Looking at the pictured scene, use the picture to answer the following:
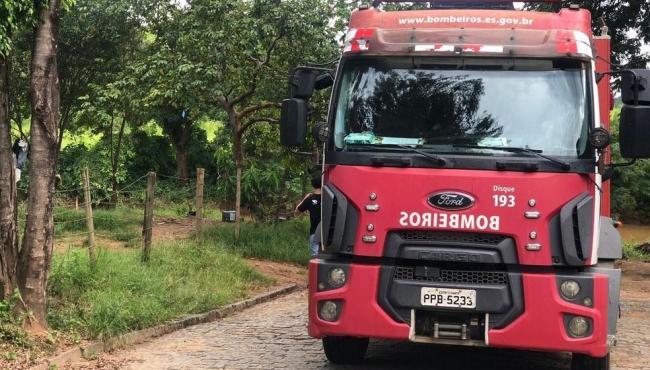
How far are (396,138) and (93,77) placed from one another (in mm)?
17551

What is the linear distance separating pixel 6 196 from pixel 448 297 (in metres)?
4.18

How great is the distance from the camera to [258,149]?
20.3 metres

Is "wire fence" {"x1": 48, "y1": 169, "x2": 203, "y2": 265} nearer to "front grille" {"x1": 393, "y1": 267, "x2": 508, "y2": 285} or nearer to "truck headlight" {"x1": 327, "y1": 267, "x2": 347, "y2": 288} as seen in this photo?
"truck headlight" {"x1": 327, "y1": 267, "x2": 347, "y2": 288}

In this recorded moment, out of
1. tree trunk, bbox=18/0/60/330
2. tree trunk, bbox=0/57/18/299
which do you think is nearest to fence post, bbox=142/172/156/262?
tree trunk, bbox=18/0/60/330

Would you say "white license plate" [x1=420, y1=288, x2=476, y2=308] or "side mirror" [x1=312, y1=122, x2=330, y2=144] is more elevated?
"side mirror" [x1=312, y1=122, x2=330, y2=144]

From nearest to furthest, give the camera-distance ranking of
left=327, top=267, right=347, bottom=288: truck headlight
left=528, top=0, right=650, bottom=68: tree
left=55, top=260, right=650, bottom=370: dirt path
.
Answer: left=327, top=267, right=347, bottom=288: truck headlight < left=55, top=260, right=650, bottom=370: dirt path < left=528, top=0, right=650, bottom=68: tree

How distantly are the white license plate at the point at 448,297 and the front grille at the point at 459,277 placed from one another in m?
0.08

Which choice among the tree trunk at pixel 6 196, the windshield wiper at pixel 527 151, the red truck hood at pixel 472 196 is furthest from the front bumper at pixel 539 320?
the tree trunk at pixel 6 196

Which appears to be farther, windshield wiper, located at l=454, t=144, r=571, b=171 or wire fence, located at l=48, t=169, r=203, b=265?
wire fence, located at l=48, t=169, r=203, b=265

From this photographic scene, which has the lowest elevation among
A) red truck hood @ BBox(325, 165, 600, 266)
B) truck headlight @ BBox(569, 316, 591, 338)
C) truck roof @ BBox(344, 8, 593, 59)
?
truck headlight @ BBox(569, 316, 591, 338)

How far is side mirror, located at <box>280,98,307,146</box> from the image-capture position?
6191 millimetres

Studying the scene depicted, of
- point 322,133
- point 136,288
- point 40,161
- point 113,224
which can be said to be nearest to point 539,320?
point 322,133

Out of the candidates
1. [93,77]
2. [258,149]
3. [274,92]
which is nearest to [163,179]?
[93,77]

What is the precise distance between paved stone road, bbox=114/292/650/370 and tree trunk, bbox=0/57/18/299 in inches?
52.0
